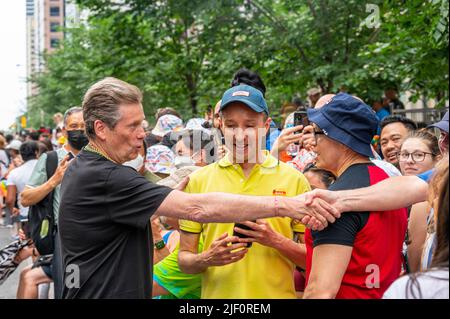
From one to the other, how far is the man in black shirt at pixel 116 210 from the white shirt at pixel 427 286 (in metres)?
1.21

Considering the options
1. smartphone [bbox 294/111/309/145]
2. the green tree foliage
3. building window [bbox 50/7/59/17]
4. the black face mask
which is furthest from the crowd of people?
building window [bbox 50/7/59/17]

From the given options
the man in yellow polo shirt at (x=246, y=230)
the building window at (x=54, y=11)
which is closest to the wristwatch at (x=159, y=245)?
the man in yellow polo shirt at (x=246, y=230)

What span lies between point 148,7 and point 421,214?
1148cm

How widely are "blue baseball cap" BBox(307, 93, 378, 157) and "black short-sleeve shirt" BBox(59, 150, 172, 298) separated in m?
0.85

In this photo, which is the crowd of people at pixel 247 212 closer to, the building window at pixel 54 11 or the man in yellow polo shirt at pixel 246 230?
the man in yellow polo shirt at pixel 246 230

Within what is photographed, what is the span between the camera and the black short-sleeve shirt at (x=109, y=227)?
11.8ft

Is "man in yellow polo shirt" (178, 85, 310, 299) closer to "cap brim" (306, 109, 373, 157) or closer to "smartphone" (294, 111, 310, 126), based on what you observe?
"cap brim" (306, 109, 373, 157)

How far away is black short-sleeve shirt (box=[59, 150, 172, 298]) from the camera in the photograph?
11.8ft

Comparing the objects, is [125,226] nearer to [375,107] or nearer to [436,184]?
[436,184]

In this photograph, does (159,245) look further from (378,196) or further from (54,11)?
(54,11)

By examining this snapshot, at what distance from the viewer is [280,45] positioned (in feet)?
43.4

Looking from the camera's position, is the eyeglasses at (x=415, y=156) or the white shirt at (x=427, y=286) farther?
the eyeglasses at (x=415, y=156)

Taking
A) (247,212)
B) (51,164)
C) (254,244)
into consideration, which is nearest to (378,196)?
(247,212)
